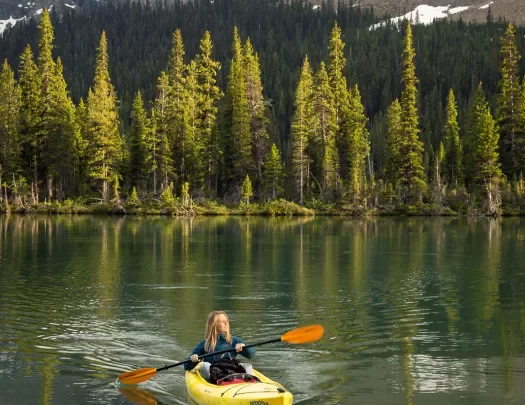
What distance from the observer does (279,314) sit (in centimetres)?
2122

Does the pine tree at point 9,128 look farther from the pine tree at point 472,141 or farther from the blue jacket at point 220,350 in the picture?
the blue jacket at point 220,350

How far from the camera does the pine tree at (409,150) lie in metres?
77.9

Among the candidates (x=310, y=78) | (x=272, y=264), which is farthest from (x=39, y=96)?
(x=272, y=264)

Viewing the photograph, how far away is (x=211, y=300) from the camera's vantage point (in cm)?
2344

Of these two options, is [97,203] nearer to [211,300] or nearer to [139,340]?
[211,300]

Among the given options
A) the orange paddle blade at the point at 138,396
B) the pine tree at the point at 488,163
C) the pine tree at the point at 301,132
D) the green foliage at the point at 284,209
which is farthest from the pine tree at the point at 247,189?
the orange paddle blade at the point at 138,396

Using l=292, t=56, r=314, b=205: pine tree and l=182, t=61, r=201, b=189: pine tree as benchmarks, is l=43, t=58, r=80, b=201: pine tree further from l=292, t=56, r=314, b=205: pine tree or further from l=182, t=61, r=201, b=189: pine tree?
l=292, t=56, r=314, b=205: pine tree

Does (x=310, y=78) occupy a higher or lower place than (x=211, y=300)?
higher

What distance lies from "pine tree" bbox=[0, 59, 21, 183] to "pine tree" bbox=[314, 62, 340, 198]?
98.7ft

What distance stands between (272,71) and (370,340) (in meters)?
150

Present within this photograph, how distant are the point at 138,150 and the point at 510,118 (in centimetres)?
3899

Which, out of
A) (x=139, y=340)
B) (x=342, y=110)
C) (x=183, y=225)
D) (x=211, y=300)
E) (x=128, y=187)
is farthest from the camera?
(x=342, y=110)

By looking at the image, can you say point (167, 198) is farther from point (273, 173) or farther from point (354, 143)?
point (354, 143)

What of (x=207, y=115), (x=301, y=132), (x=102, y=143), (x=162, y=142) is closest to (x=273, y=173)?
(x=301, y=132)
